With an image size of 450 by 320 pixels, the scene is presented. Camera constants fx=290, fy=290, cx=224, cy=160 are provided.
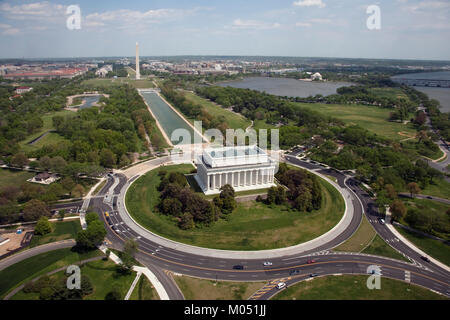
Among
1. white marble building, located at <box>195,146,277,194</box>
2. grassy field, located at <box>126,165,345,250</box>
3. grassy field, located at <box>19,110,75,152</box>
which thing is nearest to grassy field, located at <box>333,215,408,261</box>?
grassy field, located at <box>126,165,345,250</box>

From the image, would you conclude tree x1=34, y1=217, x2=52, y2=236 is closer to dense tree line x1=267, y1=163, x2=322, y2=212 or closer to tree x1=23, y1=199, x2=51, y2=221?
tree x1=23, y1=199, x2=51, y2=221

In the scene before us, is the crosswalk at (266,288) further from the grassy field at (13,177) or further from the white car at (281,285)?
the grassy field at (13,177)

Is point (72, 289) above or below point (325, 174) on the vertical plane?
below

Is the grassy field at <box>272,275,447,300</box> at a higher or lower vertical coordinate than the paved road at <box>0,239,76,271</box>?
lower

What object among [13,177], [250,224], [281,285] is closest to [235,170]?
[250,224]

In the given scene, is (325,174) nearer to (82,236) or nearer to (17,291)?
(82,236)
